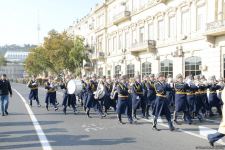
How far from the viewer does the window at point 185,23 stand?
29500mm

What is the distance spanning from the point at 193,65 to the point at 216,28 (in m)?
5.06

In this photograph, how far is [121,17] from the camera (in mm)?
41812

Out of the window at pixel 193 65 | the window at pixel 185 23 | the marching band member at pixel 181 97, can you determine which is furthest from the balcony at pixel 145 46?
the marching band member at pixel 181 97

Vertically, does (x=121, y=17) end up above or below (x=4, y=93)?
above

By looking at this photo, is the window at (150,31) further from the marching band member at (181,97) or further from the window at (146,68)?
the marching band member at (181,97)

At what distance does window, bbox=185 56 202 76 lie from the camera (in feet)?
92.4

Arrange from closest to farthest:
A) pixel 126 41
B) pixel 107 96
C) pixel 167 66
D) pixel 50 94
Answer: pixel 107 96
pixel 50 94
pixel 167 66
pixel 126 41

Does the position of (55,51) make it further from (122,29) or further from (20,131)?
(20,131)

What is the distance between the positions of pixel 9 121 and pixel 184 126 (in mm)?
6319

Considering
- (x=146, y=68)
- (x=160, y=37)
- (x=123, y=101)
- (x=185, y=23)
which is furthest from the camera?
(x=146, y=68)

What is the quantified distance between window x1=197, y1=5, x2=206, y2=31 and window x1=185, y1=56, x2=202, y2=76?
2353mm

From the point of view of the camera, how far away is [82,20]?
64.2 meters

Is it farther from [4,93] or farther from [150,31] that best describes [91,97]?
[150,31]

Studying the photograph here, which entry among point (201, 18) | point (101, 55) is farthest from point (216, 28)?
point (101, 55)
